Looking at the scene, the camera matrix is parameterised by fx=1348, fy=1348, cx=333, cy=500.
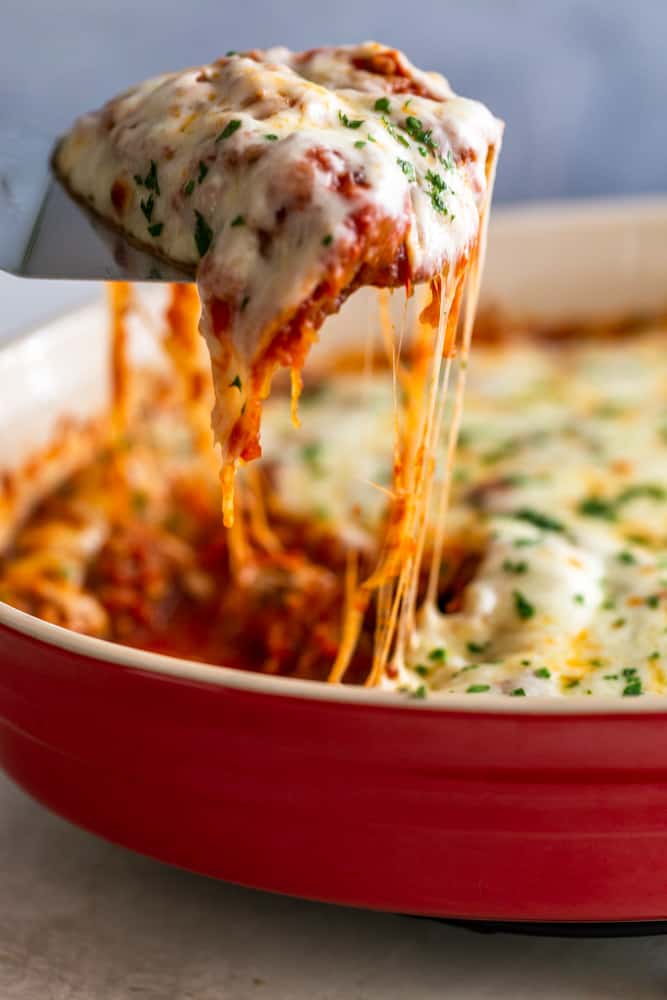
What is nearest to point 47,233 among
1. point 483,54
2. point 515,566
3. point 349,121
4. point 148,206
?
point 148,206

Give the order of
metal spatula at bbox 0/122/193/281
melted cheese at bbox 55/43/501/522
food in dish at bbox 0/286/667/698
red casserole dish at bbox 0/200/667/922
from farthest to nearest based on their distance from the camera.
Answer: food in dish at bbox 0/286/667/698, metal spatula at bbox 0/122/193/281, melted cheese at bbox 55/43/501/522, red casserole dish at bbox 0/200/667/922

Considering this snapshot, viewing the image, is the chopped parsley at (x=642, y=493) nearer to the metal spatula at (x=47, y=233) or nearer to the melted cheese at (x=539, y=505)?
the melted cheese at (x=539, y=505)

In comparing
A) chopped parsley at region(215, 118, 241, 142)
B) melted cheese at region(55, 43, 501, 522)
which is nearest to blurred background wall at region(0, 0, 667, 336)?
melted cheese at region(55, 43, 501, 522)

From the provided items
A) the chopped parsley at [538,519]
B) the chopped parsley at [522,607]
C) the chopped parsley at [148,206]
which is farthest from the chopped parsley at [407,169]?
the chopped parsley at [538,519]

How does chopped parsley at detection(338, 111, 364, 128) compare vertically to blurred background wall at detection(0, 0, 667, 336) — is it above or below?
above

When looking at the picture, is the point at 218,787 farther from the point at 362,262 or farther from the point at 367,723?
the point at 362,262

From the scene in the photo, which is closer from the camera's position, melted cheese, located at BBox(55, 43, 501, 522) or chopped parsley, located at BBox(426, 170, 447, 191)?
melted cheese, located at BBox(55, 43, 501, 522)

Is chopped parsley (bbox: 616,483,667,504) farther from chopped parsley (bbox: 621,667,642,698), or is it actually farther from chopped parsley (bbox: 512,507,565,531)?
chopped parsley (bbox: 621,667,642,698)
